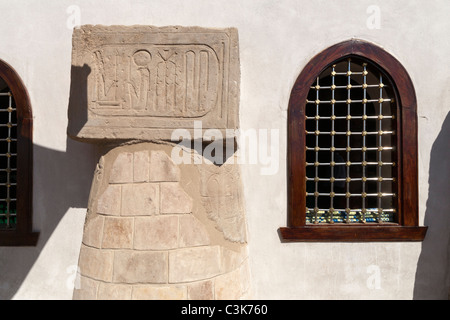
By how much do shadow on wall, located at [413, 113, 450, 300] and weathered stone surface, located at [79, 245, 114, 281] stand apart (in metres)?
2.54

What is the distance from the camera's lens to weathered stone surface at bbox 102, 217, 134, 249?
68.5 inches

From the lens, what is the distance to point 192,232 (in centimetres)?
178

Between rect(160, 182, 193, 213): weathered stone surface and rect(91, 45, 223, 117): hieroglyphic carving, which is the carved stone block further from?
rect(160, 182, 193, 213): weathered stone surface

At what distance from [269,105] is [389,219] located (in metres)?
1.47

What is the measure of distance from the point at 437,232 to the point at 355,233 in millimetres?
734

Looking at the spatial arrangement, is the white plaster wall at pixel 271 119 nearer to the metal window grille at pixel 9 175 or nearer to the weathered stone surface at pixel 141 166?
the metal window grille at pixel 9 175

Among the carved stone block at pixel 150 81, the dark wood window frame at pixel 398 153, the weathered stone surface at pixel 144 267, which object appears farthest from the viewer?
the dark wood window frame at pixel 398 153

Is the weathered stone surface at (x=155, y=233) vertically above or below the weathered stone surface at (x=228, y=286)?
above

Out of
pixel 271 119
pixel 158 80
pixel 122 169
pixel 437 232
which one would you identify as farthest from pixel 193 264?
pixel 437 232

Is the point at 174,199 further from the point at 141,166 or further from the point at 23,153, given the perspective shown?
the point at 23,153

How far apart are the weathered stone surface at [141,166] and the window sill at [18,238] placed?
141cm

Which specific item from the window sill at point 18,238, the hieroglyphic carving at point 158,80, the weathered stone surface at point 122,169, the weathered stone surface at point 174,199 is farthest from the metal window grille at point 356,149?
the window sill at point 18,238

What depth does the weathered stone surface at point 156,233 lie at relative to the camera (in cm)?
173

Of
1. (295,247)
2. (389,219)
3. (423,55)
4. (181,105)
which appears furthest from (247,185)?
(423,55)
